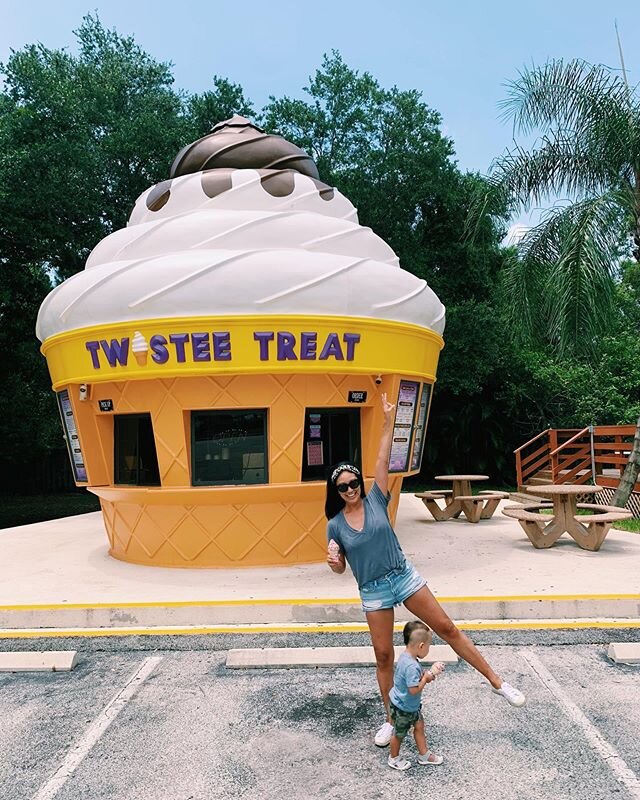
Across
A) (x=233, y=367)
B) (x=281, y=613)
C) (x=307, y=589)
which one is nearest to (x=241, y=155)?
(x=233, y=367)

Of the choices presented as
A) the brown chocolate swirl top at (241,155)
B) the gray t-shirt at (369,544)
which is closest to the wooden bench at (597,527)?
the gray t-shirt at (369,544)

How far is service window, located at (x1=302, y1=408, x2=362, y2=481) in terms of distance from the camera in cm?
939

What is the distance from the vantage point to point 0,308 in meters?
22.0

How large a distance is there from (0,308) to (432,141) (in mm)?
16640

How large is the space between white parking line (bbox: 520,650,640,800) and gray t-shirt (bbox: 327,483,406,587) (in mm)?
1679

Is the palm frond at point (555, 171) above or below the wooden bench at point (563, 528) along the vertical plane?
above

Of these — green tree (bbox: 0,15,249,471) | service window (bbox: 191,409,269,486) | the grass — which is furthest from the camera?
the grass

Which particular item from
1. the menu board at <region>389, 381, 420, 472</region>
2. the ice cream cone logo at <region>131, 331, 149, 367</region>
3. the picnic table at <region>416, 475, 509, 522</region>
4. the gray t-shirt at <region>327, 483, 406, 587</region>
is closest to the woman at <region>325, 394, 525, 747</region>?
the gray t-shirt at <region>327, 483, 406, 587</region>

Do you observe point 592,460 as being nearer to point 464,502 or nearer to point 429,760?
point 464,502

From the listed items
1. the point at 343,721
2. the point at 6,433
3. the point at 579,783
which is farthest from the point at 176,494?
the point at 6,433

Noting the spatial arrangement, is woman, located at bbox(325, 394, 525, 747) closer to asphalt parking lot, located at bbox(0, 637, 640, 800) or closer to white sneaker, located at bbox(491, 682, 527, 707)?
white sneaker, located at bbox(491, 682, 527, 707)

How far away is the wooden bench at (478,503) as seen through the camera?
511 inches

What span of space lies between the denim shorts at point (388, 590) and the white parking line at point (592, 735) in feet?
4.94

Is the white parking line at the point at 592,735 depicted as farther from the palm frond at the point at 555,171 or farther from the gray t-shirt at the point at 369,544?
the palm frond at the point at 555,171
